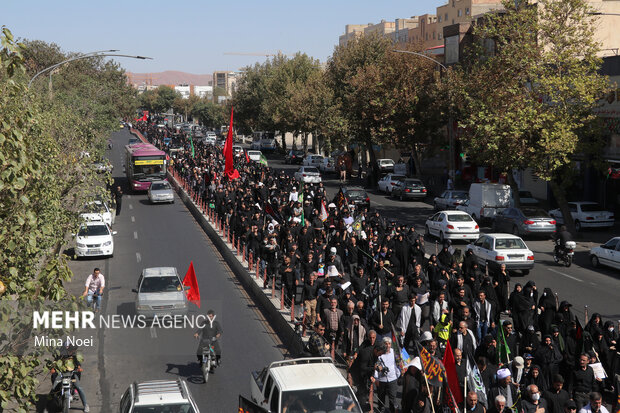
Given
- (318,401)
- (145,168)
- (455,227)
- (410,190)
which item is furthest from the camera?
(145,168)

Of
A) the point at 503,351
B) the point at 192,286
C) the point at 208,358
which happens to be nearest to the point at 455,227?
the point at 192,286

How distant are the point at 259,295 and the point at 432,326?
7395mm

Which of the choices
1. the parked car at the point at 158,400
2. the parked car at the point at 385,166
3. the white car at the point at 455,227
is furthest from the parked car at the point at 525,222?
the parked car at the point at 385,166

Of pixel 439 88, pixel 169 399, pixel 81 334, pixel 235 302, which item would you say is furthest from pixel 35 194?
pixel 439 88

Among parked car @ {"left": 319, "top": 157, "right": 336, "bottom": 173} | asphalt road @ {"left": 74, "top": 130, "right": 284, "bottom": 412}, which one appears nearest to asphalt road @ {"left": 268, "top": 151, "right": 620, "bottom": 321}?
asphalt road @ {"left": 74, "top": 130, "right": 284, "bottom": 412}

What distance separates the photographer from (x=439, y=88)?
43625 mm

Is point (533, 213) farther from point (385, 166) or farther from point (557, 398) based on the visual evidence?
point (385, 166)

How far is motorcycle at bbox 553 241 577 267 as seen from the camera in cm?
2562

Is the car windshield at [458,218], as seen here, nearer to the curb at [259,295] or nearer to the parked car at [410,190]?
the curb at [259,295]

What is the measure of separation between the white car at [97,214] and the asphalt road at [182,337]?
1.36 metres

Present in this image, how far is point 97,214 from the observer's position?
30500 mm

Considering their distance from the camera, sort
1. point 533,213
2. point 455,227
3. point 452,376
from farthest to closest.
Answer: point 533,213, point 455,227, point 452,376

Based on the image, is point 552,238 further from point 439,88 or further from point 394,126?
point 394,126

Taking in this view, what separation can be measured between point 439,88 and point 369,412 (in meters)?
33.4
